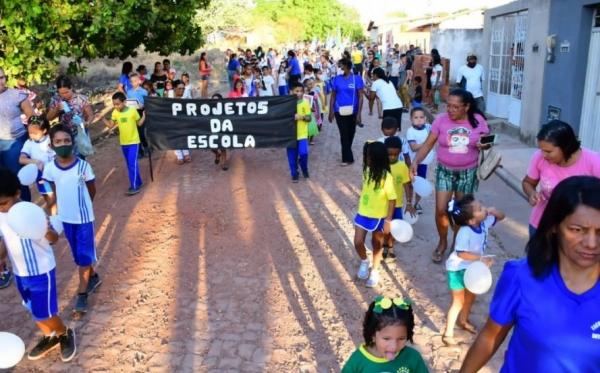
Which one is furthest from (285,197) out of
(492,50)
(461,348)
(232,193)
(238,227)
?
(492,50)

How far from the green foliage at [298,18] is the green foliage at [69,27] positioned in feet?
151

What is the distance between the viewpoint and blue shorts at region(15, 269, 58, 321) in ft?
12.9

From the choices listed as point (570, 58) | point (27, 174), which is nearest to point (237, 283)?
point (27, 174)

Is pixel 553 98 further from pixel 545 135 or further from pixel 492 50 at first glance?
pixel 545 135

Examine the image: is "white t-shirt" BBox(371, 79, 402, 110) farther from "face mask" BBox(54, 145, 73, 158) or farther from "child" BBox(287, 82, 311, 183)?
"face mask" BBox(54, 145, 73, 158)

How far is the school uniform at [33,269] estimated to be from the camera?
12.6 ft

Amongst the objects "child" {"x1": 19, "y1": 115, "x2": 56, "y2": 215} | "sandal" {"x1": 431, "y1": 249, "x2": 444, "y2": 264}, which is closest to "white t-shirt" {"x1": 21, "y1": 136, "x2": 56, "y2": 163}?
"child" {"x1": 19, "y1": 115, "x2": 56, "y2": 215}

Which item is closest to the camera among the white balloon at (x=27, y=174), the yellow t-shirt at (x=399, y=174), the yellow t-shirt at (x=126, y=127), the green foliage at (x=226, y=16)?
the white balloon at (x=27, y=174)

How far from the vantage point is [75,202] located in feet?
15.3

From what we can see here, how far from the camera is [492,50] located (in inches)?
558

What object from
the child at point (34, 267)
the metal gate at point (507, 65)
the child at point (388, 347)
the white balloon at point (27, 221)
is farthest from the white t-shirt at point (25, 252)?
the metal gate at point (507, 65)

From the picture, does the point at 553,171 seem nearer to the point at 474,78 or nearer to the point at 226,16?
the point at 474,78

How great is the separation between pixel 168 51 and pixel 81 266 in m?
7.70

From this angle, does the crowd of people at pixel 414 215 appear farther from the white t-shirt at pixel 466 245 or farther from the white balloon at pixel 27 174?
the white balloon at pixel 27 174
